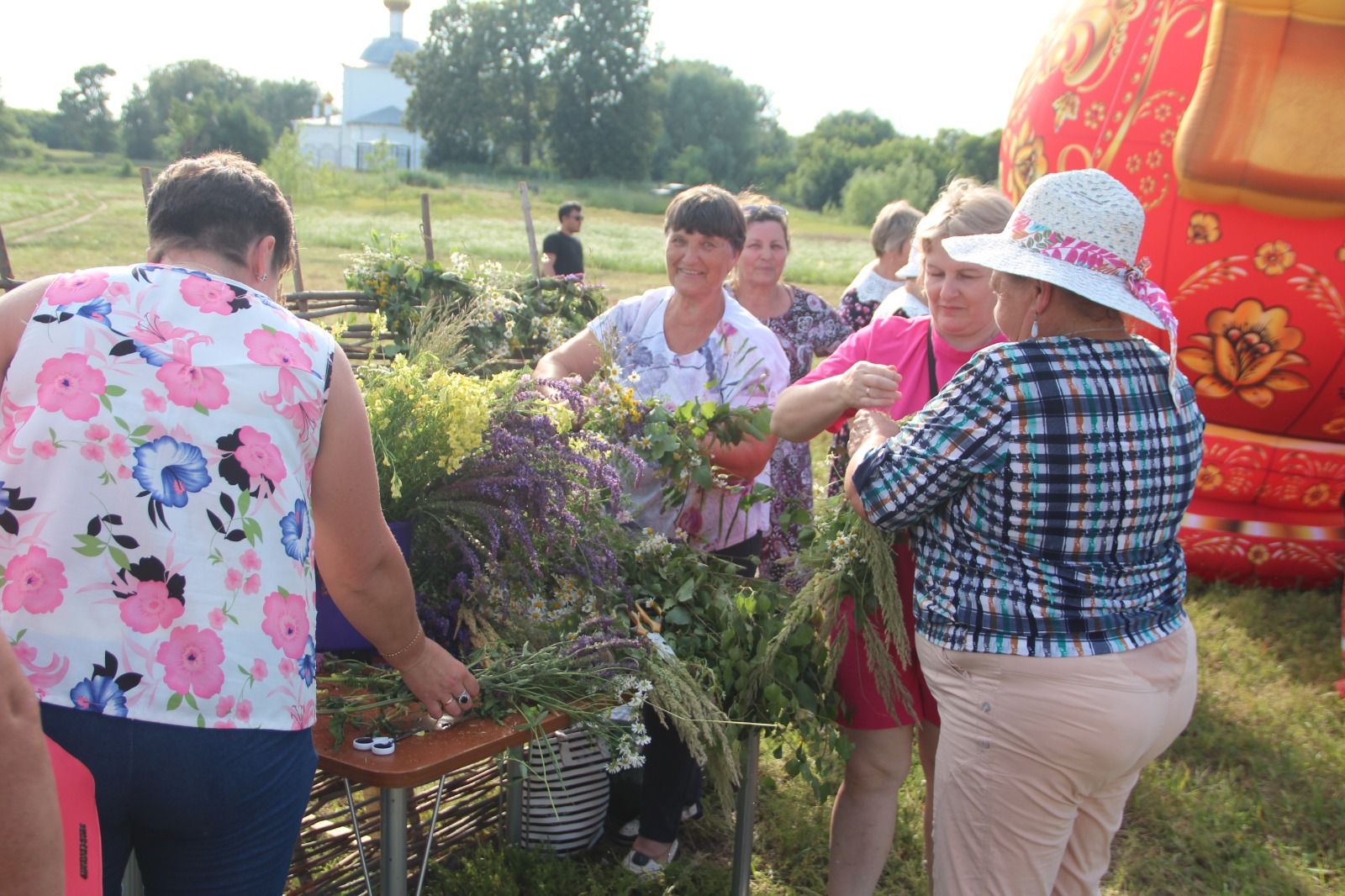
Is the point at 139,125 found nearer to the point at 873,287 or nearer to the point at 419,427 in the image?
the point at 873,287

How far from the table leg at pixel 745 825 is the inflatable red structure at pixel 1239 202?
3.23 meters

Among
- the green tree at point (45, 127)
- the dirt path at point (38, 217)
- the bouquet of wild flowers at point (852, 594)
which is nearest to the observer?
the bouquet of wild flowers at point (852, 594)

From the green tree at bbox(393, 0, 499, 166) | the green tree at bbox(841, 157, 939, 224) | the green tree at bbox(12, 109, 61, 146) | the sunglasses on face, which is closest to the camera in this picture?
the sunglasses on face

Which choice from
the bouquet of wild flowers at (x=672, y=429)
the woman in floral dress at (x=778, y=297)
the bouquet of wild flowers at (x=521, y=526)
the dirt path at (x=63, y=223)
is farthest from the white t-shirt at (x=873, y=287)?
the dirt path at (x=63, y=223)

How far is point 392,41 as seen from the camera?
8850 cm

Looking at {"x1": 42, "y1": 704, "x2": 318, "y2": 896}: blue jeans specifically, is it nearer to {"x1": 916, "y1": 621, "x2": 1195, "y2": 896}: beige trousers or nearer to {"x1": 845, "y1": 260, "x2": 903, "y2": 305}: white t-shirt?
{"x1": 916, "y1": 621, "x2": 1195, "y2": 896}: beige trousers

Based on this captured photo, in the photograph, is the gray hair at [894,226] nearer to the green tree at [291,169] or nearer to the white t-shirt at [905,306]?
the white t-shirt at [905,306]

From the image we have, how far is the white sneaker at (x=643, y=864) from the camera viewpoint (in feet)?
10.3

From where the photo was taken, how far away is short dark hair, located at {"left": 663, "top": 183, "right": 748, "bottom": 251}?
11.3 ft

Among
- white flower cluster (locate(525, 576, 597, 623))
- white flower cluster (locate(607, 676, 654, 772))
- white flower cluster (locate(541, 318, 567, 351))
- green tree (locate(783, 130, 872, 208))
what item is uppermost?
green tree (locate(783, 130, 872, 208))

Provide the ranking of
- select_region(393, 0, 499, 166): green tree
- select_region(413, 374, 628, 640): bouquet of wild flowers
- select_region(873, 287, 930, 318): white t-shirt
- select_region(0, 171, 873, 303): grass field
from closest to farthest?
select_region(413, 374, 628, 640): bouquet of wild flowers
select_region(873, 287, 930, 318): white t-shirt
select_region(0, 171, 873, 303): grass field
select_region(393, 0, 499, 166): green tree

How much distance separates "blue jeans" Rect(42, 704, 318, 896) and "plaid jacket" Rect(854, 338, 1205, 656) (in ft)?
3.84

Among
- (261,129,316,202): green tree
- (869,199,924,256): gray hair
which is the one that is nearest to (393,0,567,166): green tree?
(261,129,316,202): green tree

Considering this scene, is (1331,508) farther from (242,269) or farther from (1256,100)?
(242,269)
